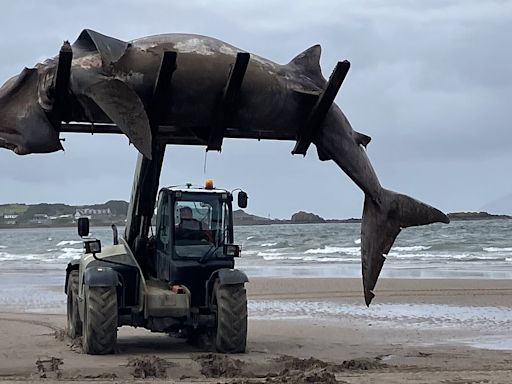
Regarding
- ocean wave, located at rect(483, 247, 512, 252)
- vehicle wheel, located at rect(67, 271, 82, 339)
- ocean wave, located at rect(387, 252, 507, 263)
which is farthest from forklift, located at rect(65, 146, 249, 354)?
ocean wave, located at rect(483, 247, 512, 252)

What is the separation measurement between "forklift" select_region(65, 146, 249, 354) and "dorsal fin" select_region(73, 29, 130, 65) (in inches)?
130

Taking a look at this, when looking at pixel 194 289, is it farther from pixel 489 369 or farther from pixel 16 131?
pixel 16 131

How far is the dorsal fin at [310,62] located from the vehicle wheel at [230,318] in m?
3.70

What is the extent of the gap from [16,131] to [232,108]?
1.80 m

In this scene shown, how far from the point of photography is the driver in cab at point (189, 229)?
12336 millimetres

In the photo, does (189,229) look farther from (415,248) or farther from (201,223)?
(415,248)

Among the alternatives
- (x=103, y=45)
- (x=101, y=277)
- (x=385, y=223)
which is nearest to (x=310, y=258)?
(x=101, y=277)

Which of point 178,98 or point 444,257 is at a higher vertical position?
point 178,98

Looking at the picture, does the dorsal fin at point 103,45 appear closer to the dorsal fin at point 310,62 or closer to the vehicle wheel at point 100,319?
the dorsal fin at point 310,62

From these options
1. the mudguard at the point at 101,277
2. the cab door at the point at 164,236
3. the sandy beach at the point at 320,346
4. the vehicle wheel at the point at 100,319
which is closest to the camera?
the sandy beach at the point at 320,346

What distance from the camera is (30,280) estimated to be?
94.1 feet

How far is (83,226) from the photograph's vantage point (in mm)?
12492

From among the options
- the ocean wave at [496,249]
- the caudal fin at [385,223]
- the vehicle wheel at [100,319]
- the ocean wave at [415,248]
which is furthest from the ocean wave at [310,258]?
the caudal fin at [385,223]

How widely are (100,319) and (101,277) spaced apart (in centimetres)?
51
